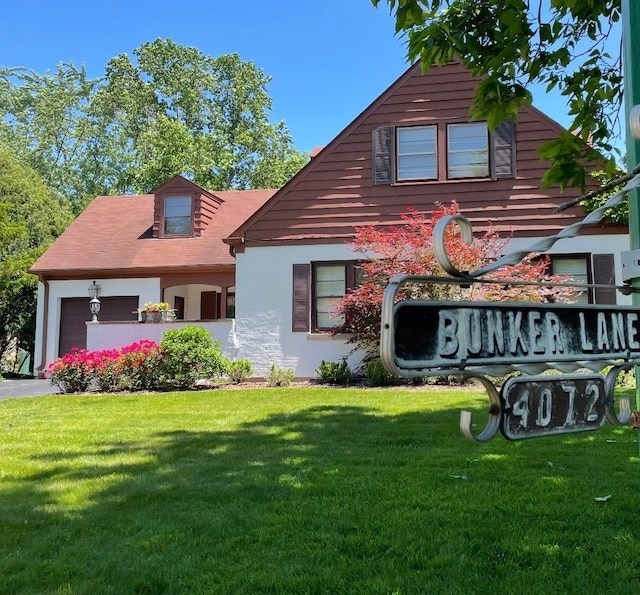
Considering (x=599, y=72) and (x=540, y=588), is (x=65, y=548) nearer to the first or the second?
(x=540, y=588)

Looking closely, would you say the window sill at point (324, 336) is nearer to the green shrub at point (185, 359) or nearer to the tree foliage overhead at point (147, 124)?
the green shrub at point (185, 359)

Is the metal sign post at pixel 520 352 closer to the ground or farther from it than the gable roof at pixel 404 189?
closer to the ground

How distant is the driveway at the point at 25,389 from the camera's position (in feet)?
39.1

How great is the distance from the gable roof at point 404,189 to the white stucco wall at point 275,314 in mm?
328

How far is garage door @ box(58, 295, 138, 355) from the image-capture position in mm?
16781

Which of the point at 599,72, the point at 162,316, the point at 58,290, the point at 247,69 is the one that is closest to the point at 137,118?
the point at 247,69

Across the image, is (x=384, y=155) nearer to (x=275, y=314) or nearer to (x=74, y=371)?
(x=275, y=314)

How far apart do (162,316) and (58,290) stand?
4618 mm

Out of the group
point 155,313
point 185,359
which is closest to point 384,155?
point 185,359

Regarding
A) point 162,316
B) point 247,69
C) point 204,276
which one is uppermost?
point 247,69

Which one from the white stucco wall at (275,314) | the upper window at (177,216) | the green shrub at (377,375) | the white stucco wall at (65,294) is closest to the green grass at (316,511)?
the green shrub at (377,375)

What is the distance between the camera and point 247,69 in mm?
37594

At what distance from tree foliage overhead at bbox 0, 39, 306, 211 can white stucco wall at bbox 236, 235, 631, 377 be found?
20.8 m

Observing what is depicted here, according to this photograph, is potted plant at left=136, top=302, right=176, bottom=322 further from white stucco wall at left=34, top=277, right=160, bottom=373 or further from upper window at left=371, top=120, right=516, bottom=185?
upper window at left=371, top=120, right=516, bottom=185
